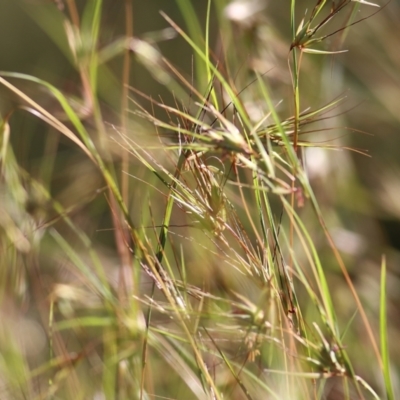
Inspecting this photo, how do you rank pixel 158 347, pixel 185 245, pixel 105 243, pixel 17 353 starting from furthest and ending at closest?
1. pixel 105 243
2. pixel 185 245
3. pixel 17 353
4. pixel 158 347

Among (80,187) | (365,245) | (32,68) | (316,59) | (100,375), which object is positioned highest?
(32,68)

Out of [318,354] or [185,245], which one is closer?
[318,354]

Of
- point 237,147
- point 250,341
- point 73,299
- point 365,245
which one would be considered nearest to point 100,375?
point 73,299

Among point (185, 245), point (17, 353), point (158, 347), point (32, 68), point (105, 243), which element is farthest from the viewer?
point (32, 68)

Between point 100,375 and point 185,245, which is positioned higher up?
point 185,245

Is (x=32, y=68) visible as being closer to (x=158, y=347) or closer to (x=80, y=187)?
(x=80, y=187)

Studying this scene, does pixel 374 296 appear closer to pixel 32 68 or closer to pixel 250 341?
pixel 250 341
